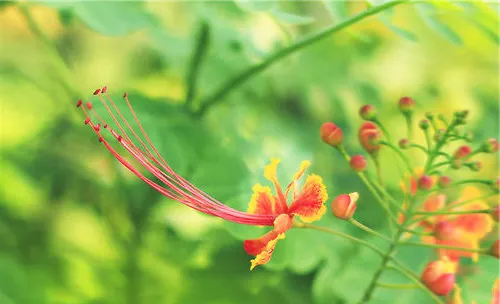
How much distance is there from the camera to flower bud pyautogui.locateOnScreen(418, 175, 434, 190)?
1025mm

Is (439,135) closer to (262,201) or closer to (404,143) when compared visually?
(404,143)

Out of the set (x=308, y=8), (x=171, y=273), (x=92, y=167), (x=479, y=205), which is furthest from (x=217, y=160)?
(x=308, y=8)

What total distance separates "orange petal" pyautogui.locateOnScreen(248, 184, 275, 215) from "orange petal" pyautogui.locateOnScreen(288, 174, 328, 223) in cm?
3

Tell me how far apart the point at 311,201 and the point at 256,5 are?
42 centimetres

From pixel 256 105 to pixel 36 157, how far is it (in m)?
0.74

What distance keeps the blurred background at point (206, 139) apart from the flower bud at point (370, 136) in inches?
3.3

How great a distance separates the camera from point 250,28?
2152mm

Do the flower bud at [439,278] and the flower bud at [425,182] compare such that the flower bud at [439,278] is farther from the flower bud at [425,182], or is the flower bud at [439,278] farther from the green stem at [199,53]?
the green stem at [199,53]

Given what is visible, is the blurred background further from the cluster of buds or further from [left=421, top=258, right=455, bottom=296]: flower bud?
[left=421, top=258, right=455, bottom=296]: flower bud

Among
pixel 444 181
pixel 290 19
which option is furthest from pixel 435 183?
pixel 290 19

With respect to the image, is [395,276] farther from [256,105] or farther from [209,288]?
[256,105]

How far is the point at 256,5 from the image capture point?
1.19 meters

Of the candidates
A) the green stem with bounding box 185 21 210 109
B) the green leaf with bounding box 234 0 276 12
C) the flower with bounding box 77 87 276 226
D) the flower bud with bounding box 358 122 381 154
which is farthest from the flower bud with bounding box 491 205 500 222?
the green stem with bounding box 185 21 210 109

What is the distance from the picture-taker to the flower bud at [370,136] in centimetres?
107
